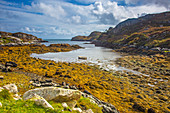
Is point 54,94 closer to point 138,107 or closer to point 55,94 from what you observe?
point 55,94

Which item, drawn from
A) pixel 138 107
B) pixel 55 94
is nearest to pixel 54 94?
pixel 55 94

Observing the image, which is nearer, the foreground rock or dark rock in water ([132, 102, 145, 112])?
the foreground rock

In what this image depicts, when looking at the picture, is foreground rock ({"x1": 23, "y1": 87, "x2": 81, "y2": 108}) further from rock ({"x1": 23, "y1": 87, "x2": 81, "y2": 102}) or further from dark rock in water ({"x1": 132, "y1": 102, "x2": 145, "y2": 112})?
dark rock in water ({"x1": 132, "y1": 102, "x2": 145, "y2": 112})

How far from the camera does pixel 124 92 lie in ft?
84.4

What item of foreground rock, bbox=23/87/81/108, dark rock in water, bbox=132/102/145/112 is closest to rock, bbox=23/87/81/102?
foreground rock, bbox=23/87/81/108

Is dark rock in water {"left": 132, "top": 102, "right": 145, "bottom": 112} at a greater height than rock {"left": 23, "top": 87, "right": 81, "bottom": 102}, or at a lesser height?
lesser

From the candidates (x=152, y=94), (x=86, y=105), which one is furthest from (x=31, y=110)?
(x=152, y=94)

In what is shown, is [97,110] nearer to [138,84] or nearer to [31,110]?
[31,110]

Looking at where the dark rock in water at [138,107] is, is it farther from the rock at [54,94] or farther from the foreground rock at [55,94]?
the rock at [54,94]

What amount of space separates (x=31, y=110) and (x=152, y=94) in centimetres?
2681

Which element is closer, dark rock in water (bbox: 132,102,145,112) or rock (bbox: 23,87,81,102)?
rock (bbox: 23,87,81,102)

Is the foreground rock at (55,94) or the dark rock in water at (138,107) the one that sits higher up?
the foreground rock at (55,94)

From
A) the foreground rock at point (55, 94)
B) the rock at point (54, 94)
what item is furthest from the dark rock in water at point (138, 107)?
the rock at point (54, 94)

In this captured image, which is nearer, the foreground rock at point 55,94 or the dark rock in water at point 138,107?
the foreground rock at point 55,94
